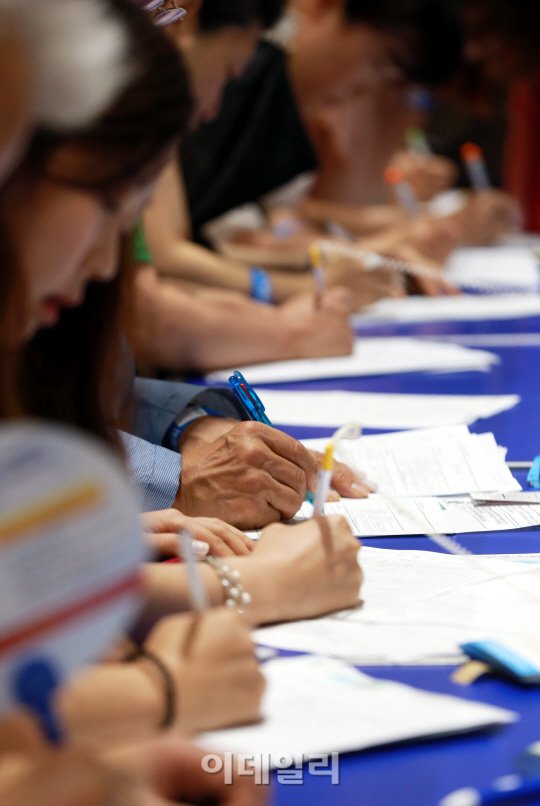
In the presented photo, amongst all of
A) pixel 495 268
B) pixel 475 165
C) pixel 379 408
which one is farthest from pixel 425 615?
pixel 475 165

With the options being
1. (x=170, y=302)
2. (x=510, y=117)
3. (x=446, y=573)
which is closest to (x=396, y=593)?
(x=446, y=573)

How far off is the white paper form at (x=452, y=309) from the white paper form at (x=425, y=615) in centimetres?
126

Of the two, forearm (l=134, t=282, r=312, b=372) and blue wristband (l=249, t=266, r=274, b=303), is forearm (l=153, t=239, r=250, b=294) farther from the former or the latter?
forearm (l=134, t=282, r=312, b=372)

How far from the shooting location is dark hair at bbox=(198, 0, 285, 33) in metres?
1.51

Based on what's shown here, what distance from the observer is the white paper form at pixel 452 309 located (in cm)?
204

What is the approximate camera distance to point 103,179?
56 cm

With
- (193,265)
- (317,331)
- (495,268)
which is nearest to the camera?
(317,331)

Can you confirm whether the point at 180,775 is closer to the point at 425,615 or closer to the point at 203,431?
the point at 425,615

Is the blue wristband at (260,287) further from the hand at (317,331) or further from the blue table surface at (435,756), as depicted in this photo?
the blue table surface at (435,756)

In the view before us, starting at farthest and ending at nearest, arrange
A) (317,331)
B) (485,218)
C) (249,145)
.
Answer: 1. (485,218)
2. (249,145)
3. (317,331)

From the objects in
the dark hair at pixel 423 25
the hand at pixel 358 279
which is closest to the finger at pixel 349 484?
the hand at pixel 358 279

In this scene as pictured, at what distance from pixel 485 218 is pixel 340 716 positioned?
2855 millimetres

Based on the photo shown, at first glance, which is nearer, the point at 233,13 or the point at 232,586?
the point at 232,586

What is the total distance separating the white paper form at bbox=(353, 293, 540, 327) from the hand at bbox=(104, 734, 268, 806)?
5.29 feet
